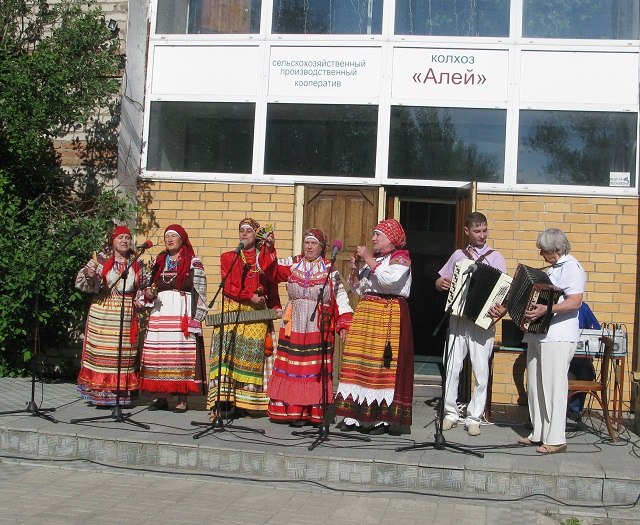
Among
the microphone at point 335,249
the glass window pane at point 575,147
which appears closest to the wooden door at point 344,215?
the glass window pane at point 575,147

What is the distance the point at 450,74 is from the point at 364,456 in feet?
14.4

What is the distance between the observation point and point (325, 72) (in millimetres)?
8828

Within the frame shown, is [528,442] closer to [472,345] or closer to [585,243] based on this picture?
[472,345]

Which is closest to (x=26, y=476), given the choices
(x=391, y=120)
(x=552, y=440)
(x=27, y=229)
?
(x=27, y=229)

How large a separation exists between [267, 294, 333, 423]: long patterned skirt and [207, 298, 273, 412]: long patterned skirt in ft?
0.91

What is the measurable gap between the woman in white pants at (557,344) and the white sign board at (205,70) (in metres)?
4.01

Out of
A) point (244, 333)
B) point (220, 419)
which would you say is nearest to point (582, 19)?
point (244, 333)

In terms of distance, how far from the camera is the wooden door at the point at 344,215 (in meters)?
8.66

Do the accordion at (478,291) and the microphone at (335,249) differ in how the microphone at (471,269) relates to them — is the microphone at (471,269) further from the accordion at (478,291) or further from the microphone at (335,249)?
the microphone at (335,249)

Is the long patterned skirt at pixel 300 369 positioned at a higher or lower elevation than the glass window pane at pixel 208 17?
lower

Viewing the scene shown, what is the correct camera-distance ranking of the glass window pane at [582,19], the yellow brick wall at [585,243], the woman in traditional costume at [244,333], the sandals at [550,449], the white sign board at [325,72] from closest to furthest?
the sandals at [550,449] < the woman in traditional costume at [244,333] < the yellow brick wall at [585,243] < the glass window pane at [582,19] < the white sign board at [325,72]

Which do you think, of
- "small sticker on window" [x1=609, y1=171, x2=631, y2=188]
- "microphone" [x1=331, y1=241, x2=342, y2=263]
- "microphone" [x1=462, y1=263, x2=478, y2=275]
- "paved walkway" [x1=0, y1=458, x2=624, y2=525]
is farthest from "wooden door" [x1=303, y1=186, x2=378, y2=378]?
"paved walkway" [x1=0, y1=458, x2=624, y2=525]

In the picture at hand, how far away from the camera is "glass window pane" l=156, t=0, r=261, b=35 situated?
905 cm

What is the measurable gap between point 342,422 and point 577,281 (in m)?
2.30
